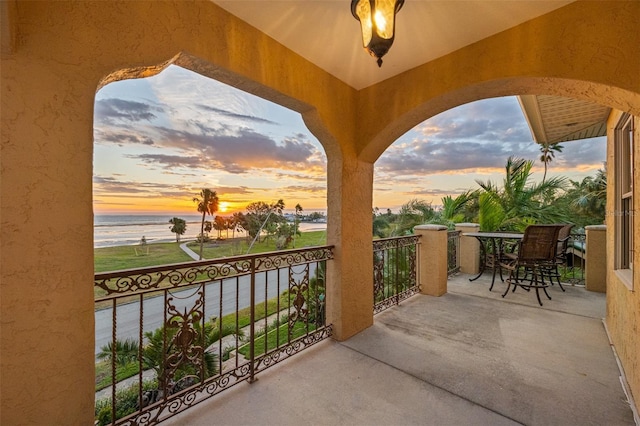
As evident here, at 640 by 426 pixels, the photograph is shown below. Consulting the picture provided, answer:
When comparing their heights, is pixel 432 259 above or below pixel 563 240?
below

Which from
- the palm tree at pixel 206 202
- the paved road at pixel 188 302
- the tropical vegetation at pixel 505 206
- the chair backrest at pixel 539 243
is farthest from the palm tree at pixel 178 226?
the chair backrest at pixel 539 243

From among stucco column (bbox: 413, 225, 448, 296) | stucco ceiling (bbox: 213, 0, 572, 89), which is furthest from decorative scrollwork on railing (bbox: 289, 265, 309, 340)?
stucco column (bbox: 413, 225, 448, 296)

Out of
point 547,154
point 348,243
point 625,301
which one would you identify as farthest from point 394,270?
point 547,154

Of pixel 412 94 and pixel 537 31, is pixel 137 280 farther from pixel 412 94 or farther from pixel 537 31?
pixel 537 31

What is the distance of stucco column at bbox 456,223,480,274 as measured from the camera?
18.3 ft

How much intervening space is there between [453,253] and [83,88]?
20.6ft

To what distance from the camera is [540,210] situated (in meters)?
6.04

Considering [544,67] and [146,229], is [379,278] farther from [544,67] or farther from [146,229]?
[146,229]

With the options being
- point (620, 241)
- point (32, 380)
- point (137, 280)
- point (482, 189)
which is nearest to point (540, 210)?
point (482, 189)

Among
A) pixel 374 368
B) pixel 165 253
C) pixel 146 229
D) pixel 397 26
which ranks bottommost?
pixel 374 368

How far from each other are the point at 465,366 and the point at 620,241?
6.66 ft

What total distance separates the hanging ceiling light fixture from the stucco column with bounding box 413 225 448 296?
3524 millimetres

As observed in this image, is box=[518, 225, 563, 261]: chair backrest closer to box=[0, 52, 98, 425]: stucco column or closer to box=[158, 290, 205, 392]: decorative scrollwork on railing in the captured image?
box=[158, 290, 205, 392]: decorative scrollwork on railing

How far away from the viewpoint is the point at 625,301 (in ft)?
7.27
